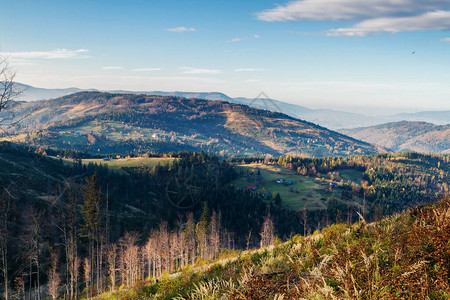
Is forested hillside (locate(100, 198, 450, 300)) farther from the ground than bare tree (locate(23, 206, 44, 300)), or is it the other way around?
forested hillside (locate(100, 198, 450, 300))

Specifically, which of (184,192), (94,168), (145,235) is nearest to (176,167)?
(184,192)

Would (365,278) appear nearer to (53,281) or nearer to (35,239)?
(35,239)

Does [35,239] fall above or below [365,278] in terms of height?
below

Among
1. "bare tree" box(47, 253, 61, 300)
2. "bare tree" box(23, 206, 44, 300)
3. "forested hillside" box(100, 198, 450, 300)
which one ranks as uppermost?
"forested hillside" box(100, 198, 450, 300)

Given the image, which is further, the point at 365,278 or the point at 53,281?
the point at 53,281

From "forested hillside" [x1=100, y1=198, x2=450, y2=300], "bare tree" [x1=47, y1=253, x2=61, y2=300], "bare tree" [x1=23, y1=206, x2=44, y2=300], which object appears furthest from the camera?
"bare tree" [x1=47, y1=253, x2=61, y2=300]

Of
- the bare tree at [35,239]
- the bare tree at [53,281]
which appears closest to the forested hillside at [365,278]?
the bare tree at [35,239]

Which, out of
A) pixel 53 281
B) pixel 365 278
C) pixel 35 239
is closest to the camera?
pixel 365 278

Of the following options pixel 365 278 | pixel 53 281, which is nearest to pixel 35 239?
pixel 53 281

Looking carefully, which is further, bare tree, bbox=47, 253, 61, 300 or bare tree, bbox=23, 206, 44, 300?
bare tree, bbox=47, 253, 61, 300

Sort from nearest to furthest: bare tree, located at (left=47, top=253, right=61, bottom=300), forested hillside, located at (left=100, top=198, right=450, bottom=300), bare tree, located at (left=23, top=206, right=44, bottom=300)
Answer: forested hillside, located at (left=100, top=198, right=450, bottom=300) < bare tree, located at (left=23, top=206, right=44, bottom=300) < bare tree, located at (left=47, top=253, right=61, bottom=300)

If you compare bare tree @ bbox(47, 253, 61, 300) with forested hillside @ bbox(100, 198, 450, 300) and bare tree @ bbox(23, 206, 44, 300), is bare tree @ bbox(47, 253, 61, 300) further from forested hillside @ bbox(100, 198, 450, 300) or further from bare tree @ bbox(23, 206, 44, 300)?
forested hillside @ bbox(100, 198, 450, 300)

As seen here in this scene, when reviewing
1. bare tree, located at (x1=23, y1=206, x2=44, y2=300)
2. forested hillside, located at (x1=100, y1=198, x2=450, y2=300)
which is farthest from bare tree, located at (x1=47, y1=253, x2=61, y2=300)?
forested hillside, located at (x1=100, y1=198, x2=450, y2=300)

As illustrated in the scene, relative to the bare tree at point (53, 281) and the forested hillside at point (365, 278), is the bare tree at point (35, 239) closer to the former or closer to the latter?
the bare tree at point (53, 281)
